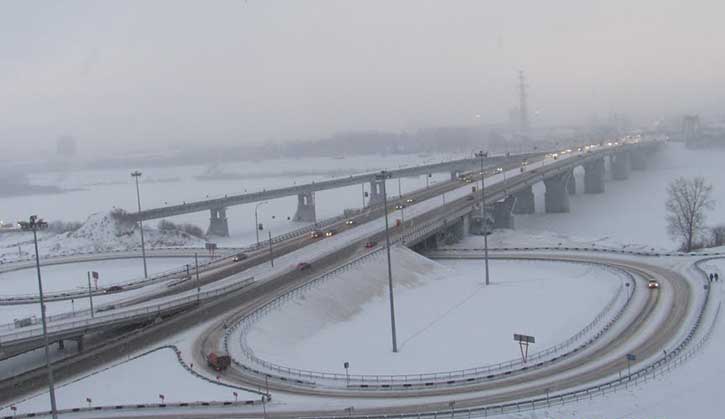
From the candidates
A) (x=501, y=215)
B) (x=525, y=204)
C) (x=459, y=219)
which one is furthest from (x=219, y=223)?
(x=525, y=204)

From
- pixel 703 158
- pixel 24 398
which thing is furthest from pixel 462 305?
pixel 703 158

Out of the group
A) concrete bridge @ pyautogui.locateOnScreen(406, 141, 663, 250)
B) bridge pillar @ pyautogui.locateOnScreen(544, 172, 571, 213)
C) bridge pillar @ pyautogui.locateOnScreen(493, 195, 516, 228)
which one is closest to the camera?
concrete bridge @ pyautogui.locateOnScreen(406, 141, 663, 250)

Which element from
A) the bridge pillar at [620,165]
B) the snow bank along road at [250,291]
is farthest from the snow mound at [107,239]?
the bridge pillar at [620,165]

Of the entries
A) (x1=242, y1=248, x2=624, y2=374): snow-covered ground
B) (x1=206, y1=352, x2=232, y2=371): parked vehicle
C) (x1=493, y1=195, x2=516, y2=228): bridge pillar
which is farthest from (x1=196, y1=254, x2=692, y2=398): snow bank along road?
(x1=493, y1=195, x2=516, y2=228): bridge pillar

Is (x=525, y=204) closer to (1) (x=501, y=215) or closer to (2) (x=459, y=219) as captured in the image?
(1) (x=501, y=215)

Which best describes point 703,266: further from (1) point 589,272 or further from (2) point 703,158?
(2) point 703,158

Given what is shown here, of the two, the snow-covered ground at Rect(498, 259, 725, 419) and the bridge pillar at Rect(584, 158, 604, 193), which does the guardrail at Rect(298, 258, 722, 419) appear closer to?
the snow-covered ground at Rect(498, 259, 725, 419)

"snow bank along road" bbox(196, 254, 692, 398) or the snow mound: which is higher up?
the snow mound
